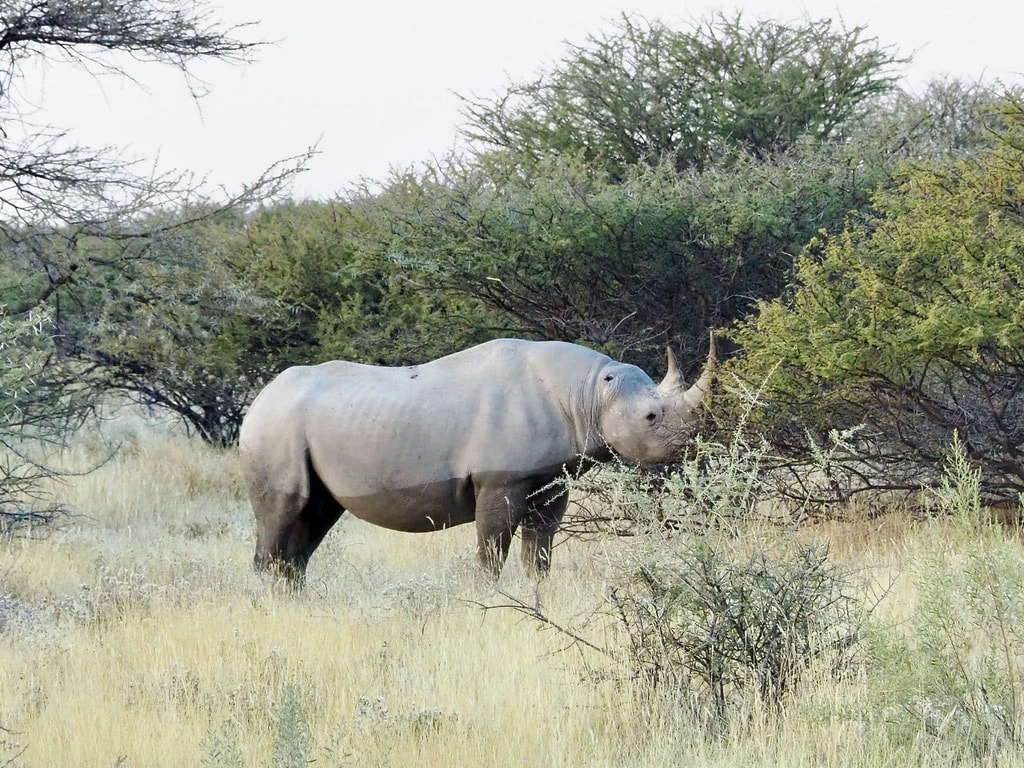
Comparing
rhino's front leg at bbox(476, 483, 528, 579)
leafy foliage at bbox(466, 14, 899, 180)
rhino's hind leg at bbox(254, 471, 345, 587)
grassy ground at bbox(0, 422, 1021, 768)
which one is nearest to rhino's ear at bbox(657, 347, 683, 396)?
rhino's front leg at bbox(476, 483, 528, 579)

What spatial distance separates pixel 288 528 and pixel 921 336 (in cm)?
375

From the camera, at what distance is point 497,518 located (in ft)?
24.6

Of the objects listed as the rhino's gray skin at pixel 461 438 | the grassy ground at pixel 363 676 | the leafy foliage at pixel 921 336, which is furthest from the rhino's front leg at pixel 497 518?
the leafy foliage at pixel 921 336

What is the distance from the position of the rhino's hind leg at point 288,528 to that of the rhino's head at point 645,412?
178cm

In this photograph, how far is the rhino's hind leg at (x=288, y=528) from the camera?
26.0 ft

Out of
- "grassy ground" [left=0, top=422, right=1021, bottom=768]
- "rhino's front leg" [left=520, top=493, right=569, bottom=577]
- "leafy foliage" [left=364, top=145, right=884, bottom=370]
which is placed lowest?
"grassy ground" [left=0, top=422, right=1021, bottom=768]

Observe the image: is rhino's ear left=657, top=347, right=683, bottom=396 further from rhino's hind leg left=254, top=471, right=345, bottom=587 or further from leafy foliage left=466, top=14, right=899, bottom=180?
leafy foliage left=466, top=14, right=899, bottom=180

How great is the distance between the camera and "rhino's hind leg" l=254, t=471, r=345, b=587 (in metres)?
7.93

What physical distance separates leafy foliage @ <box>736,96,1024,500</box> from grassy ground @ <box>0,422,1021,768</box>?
66 cm

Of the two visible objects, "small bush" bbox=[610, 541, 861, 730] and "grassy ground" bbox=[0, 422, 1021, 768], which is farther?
"small bush" bbox=[610, 541, 861, 730]

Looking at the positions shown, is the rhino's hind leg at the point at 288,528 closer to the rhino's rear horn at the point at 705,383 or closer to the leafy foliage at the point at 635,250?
the rhino's rear horn at the point at 705,383

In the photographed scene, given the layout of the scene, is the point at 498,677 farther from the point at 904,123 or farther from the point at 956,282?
the point at 904,123

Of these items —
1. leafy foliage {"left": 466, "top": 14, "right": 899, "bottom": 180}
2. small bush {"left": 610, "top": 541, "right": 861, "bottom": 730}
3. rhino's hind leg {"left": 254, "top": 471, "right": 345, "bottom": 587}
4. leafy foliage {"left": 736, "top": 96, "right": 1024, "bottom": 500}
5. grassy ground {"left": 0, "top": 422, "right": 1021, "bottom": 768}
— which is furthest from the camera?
leafy foliage {"left": 466, "top": 14, "right": 899, "bottom": 180}

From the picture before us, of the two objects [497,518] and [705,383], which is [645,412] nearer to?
[705,383]
